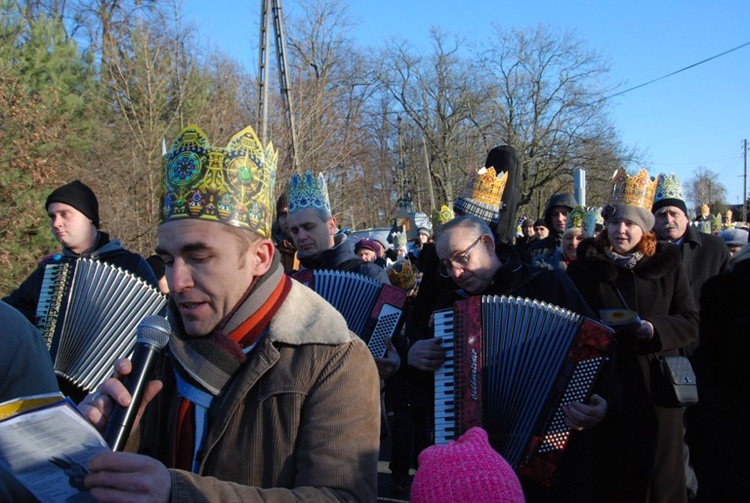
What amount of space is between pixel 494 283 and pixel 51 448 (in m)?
2.46

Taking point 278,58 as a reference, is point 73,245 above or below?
below

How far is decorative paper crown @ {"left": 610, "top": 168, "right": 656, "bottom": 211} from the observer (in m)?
4.89

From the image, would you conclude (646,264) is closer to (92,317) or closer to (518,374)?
(518,374)

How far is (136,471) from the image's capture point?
149 cm

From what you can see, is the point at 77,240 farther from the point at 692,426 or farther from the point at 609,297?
the point at 692,426

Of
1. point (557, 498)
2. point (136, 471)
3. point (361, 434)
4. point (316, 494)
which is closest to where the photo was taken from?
point (136, 471)

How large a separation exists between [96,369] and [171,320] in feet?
7.85

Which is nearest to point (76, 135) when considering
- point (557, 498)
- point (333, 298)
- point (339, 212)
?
point (339, 212)

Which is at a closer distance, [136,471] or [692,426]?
[136,471]

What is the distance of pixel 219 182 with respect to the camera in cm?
207

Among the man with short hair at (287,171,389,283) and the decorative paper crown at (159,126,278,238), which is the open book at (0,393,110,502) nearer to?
the decorative paper crown at (159,126,278,238)

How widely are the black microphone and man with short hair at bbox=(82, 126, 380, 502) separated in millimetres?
31

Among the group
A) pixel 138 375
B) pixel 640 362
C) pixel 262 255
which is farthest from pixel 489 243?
pixel 138 375

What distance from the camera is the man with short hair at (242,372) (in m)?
1.77
